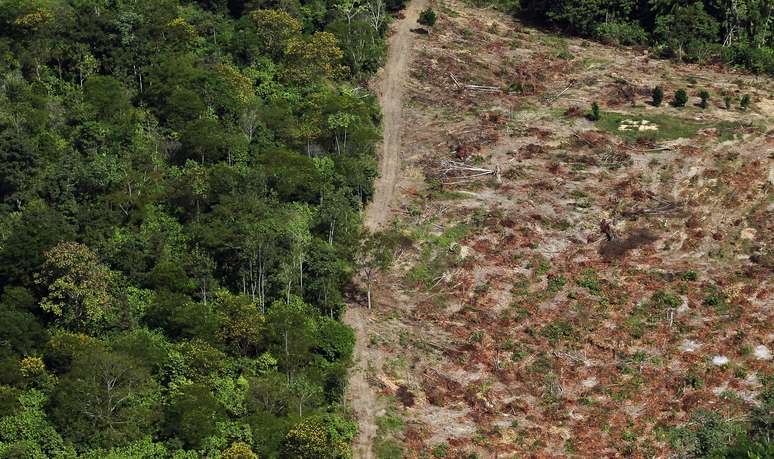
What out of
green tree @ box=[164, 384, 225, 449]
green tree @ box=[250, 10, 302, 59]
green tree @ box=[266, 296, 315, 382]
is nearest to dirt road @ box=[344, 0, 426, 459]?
green tree @ box=[266, 296, 315, 382]

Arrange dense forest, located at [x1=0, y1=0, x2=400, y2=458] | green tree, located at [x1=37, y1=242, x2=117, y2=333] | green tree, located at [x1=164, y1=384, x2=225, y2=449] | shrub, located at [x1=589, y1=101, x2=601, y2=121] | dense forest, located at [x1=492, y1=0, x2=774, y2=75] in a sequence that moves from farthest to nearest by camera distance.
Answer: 1. dense forest, located at [x1=492, y1=0, x2=774, y2=75]
2. shrub, located at [x1=589, y1=101, x2=601, y2=121]
3. green tree, located at [x1=37, y1=242, x2=117, y2=333]
4. dense forest, located at [x1=0, y1=0, x2=400, y2=458]
5. green tree, located at [x1=164, y1=384, x2=225, y2=449]

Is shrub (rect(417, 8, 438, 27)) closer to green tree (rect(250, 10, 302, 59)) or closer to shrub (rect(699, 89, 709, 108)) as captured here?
green tree (rect(250, 10, 302, 59))

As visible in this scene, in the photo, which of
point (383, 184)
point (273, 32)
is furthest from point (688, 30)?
point (273, 32)

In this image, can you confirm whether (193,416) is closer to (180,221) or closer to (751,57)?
(180,221)

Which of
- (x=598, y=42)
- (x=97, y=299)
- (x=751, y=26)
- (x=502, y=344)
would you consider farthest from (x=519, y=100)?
(x=97, y=299)

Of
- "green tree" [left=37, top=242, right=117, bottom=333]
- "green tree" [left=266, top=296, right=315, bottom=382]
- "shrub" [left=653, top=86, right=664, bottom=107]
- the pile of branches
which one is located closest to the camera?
"green tree" [left=266, top=296, right=315, bottom=382]

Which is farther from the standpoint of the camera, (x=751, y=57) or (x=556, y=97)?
(x=751, y=57)

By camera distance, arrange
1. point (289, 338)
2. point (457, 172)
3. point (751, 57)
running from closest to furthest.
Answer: point (289, 338) < point (457, 172) < point (751, 57)

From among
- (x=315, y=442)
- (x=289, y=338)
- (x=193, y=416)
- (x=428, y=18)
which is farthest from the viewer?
(x=428, y=18)

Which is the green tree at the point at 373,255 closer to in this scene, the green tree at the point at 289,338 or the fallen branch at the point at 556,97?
the green tree at the point at 289,338
